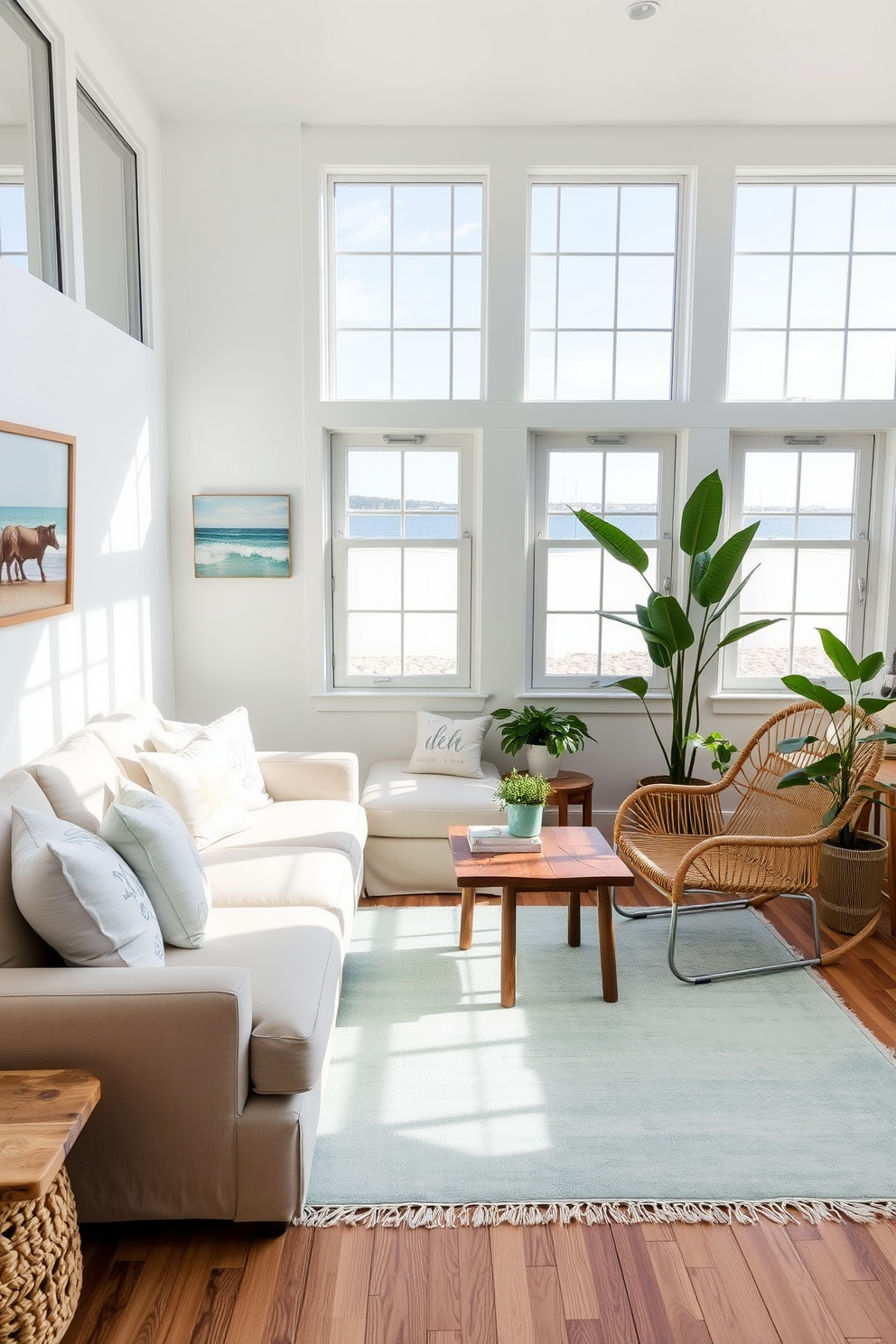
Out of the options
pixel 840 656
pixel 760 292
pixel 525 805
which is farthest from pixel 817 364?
pixel 525 805

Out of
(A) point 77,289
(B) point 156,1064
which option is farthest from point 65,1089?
(A) point 77,289

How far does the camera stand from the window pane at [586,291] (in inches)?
189

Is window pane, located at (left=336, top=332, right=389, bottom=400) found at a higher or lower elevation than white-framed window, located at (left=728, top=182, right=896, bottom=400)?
lower

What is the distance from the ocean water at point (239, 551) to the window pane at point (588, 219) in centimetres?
204

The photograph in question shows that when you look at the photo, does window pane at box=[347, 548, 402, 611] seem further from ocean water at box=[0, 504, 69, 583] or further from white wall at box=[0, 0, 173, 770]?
ocean water at box=[0, 504, 69, 583]

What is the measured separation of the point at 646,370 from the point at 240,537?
7.21ft

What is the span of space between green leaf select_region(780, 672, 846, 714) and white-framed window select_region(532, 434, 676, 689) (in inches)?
46.7

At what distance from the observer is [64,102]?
3.42m

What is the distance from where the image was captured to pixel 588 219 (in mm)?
4785

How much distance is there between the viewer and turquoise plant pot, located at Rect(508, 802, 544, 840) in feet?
11.7

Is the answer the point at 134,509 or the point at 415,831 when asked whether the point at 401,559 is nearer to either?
the point at 134,509

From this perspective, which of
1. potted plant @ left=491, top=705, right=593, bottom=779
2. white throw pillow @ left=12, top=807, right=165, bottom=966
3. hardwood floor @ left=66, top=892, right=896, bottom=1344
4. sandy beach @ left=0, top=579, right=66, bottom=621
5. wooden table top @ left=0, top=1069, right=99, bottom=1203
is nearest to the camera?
wooden table top @ left=0, top=1069, right=99, bottom=1203

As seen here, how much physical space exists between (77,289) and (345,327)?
1625mm

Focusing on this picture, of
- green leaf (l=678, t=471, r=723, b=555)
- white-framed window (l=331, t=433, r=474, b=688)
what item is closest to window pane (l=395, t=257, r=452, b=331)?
white-framed window (l=331, t=433, r=474, b=688)
